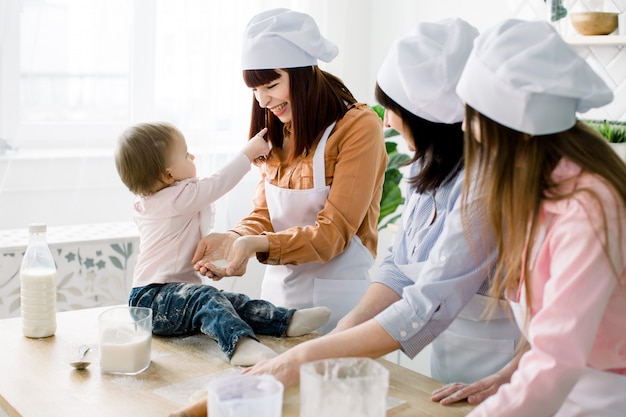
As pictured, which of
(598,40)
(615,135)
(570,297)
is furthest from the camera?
(598,40)

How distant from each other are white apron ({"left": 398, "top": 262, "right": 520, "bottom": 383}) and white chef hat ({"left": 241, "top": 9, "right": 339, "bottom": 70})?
0.80 metres

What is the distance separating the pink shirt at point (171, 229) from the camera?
1.89 meters

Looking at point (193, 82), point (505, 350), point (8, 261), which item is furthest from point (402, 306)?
point (193, 82)

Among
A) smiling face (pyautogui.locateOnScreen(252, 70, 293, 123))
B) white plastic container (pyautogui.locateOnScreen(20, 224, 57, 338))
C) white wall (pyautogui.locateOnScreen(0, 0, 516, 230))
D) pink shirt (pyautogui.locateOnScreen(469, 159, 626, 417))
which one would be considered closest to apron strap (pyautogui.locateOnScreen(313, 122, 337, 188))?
smiling face (pyautogui.locateOnScreen(252, 70, 293, 123))

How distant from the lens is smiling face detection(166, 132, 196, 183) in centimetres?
191

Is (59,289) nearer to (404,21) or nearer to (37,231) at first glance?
(37,231)

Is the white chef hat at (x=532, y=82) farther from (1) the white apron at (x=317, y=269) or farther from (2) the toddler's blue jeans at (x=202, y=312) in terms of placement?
(1) the white apron at (x=317, y=269)

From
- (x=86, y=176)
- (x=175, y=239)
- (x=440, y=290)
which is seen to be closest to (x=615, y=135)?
(x=440, y=290)

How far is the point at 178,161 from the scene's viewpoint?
1.92 metres

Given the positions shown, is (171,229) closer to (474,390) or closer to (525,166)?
(474,390)

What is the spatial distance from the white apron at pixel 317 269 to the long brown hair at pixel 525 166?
877mm

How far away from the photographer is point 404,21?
3.56 m

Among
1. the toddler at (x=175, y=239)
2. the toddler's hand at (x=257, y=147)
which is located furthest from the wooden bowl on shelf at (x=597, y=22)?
the toddler at (x=175, y=239)

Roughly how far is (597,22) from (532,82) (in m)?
1.70
